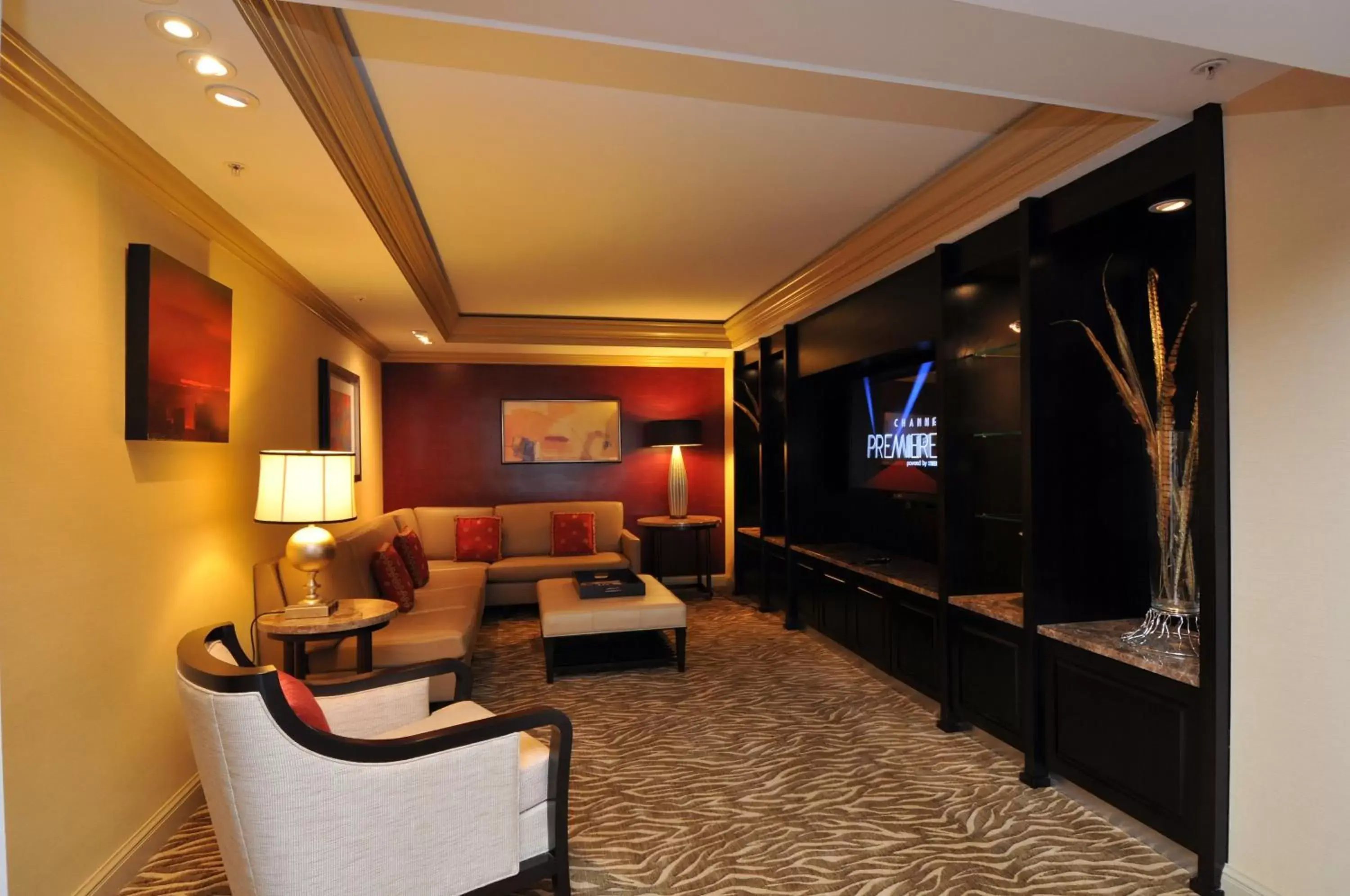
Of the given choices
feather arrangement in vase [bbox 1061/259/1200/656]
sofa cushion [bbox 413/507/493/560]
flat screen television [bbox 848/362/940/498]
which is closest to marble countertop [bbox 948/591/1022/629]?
feather arrangement in vase [bbox 1061/259/1200/656]

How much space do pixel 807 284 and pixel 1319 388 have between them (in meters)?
3.20

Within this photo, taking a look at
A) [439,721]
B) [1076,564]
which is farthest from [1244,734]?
[439,721]

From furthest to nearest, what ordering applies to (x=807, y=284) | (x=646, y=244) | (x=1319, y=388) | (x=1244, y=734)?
(x=807, y=284)
(x=646, y=244)
(x=1244, y=734)
(x=1319, y=388)

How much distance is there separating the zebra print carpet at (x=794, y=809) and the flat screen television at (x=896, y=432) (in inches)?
50.1

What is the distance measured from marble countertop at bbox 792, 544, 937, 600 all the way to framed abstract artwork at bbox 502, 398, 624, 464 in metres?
2.58

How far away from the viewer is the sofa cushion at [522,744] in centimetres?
212

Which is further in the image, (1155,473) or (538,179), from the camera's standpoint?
(538,179)

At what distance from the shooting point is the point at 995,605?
3.28m

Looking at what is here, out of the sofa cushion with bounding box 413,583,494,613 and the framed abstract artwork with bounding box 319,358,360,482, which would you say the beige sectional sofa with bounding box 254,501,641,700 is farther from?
the framed abstract artwork with bounding box 319,358,360,482

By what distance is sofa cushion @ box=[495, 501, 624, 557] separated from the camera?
22.6ft

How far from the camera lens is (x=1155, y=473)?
2680mm

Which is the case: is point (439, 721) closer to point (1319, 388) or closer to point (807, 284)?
point (1319, 388)

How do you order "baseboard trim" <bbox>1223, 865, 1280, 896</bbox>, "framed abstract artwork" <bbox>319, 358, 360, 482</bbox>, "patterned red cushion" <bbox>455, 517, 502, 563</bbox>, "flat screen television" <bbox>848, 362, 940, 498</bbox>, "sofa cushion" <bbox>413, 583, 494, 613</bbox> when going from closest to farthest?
"baseboard trim" <bbox>1223, 865, 1280, 896</bbox> < "flat screen television" <bbox>848, 362, 940, 498</bbox> < "sofa cushion" <bbox>413, 583, 494, 613</bbox> < "framed abstract artwork" <bbox>319, 358, 360, 482</bbox> < "patterned red cushion" <bbox>455, 517, 502, 563</bbox>

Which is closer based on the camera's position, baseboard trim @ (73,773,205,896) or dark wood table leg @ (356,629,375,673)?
baseboard trim @ (73,773,205,896)
